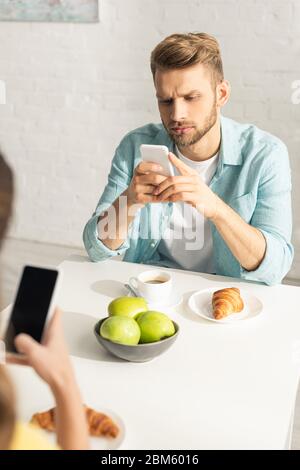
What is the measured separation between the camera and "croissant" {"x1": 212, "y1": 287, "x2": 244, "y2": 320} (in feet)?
4.14

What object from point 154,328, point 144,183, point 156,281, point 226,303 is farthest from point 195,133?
point 154,328

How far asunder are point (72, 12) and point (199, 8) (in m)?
0.74

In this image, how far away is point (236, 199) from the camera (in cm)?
171

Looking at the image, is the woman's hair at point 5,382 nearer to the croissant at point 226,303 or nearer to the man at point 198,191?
the croissant at point 226,303

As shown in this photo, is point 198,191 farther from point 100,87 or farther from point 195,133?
point 100,87

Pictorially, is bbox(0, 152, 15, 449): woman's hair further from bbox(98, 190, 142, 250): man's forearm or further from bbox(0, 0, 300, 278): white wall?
bbox(0, 0, 300, 278): white wall

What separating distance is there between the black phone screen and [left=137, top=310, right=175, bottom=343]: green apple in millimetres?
383

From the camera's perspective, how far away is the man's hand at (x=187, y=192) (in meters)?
1.42

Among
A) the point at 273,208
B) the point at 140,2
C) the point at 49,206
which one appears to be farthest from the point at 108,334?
the point at 49,206

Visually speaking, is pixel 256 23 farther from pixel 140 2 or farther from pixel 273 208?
pixel 273 208

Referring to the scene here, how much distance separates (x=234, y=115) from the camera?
2984 mm

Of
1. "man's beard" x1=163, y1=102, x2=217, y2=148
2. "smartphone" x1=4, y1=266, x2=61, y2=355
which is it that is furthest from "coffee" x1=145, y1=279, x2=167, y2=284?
"smartphone" x1=4, y1=266, x2=61, y2=355

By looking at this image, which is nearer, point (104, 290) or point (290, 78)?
point (104, 290)

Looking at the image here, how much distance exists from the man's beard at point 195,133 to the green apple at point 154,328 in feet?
2.60
